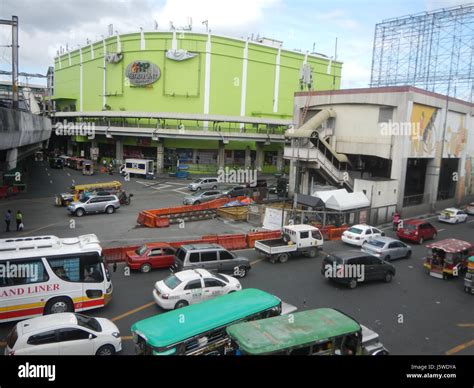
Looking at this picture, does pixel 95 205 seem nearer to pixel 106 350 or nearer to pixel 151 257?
pixel 151 257

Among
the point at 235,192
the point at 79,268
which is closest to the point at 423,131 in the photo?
the point at 235,192

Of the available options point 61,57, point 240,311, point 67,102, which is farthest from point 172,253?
point 61,57

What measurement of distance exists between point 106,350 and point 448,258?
50.6 feet

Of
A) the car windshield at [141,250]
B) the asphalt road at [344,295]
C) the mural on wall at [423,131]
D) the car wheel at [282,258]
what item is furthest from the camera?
the mural on wall at [423,131]

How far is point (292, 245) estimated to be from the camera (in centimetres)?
2077

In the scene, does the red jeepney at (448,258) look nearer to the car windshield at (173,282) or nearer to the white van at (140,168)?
the car windshield at (173,282)

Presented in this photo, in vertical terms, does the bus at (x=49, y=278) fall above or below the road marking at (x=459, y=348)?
above

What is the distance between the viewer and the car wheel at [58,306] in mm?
13172

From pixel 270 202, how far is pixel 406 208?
10998mm

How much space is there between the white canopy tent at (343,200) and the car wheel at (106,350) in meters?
19.9

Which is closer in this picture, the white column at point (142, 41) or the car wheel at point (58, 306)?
the car wheel at point (58, 306)

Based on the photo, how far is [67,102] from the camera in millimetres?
78688

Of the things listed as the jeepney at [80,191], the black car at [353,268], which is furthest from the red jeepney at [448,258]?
the jeepney at [80,191]
